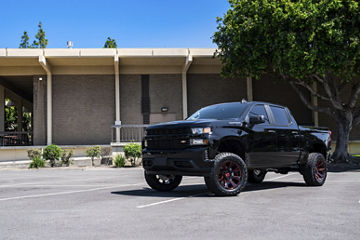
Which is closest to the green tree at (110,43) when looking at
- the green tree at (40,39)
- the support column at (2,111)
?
the green tree at (40,39)

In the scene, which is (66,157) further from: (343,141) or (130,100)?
(343,141)

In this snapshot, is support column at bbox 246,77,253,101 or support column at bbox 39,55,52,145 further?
support column at bbox 246,77,253,101

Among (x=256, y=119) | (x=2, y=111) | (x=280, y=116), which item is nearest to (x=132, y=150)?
(x=280, y=116)

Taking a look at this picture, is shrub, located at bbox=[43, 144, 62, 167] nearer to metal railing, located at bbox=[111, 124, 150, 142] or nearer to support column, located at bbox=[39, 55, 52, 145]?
metal railing, located at bbox=[111, 124, 150, 142]

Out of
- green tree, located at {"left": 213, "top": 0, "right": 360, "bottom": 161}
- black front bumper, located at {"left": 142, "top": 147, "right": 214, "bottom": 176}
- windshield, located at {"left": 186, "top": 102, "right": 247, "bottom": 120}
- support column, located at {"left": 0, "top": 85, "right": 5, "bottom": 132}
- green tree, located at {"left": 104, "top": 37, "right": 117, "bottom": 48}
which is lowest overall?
black front bumper, located at {"left": 142, "top": 147, "right": 214, "bottom": 176}

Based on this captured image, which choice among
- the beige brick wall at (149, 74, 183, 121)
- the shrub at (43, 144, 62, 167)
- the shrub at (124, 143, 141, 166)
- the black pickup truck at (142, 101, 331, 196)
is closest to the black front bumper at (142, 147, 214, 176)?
the black pickup truck at (142, 101, 331, 196)

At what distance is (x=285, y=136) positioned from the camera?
9.79 m

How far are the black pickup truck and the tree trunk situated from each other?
12551mm

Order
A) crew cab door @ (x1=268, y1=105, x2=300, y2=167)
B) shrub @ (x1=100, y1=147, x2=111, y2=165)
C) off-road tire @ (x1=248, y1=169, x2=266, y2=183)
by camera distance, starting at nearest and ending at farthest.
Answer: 1. crew cab door @ (x1=268, y1=105, x2=300, y2=167)
2. off-road tire @ (x1=248, y1=169, x2=266, y2=183)
3. shrub @ (x1=100, y1=147, x2=111, y2=165)

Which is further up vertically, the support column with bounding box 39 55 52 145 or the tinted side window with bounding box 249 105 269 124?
the support column with bounding box 39 55 52 145

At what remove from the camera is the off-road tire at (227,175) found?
7922 millimetres

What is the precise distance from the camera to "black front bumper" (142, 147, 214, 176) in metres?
7.91

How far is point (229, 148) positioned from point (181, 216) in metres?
3.02

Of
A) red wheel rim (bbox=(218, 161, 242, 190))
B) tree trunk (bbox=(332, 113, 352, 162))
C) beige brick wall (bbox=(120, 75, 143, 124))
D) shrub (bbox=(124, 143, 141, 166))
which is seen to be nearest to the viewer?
red wheel rim (bbox=(218, 161, 242, 190))
